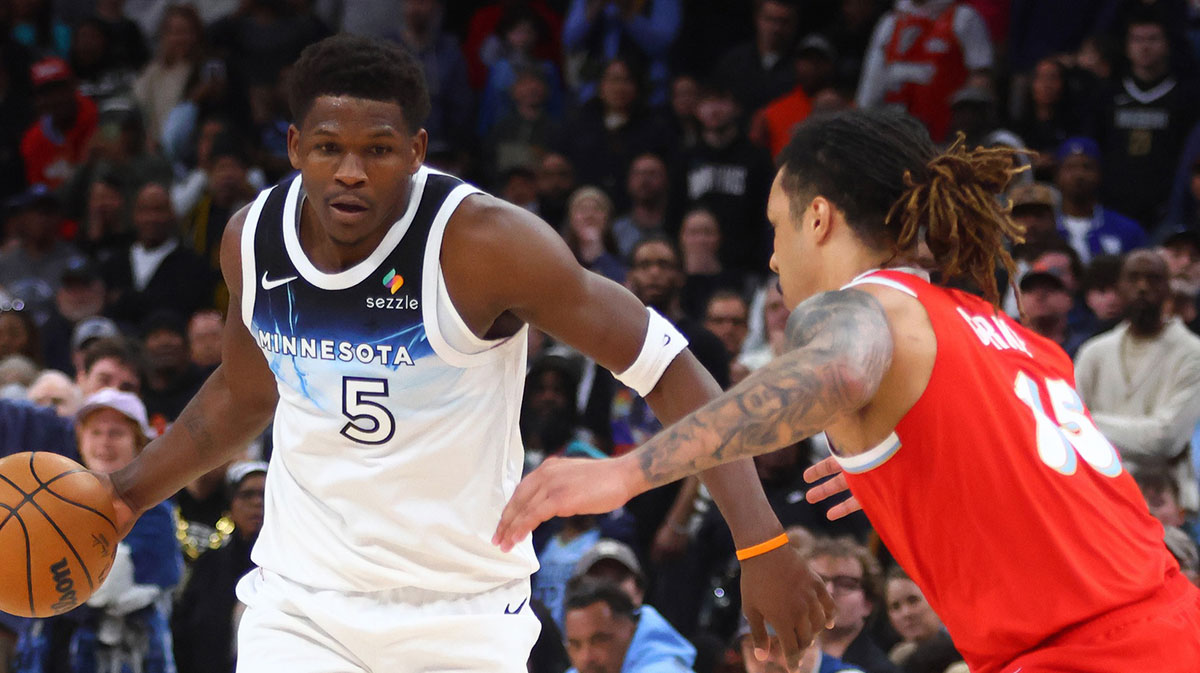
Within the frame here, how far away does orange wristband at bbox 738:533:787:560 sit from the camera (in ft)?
11.3

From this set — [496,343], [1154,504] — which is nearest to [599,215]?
[1154,504]

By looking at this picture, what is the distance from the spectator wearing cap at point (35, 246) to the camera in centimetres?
1073

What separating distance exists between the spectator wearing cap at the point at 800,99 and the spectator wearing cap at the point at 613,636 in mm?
5047

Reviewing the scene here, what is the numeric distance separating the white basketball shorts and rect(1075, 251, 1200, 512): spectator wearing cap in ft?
14.7

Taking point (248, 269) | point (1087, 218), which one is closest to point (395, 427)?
point (248, 269)

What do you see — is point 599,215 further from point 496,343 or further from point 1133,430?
point 496,343

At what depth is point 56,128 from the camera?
1207 cm

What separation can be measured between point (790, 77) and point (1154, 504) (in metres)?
4.88

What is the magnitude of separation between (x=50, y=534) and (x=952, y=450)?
226cm

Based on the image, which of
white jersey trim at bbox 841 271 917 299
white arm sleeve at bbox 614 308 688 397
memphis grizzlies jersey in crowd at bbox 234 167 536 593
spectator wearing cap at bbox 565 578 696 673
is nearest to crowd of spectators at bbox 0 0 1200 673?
spectator wearing cap at bbox 565 578 696 673

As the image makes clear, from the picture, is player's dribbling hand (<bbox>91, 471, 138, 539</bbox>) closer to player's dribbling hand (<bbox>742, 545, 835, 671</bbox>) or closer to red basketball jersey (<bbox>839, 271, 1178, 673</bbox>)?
player's dribbling hand (<bbox>742, 545, 835, 671</bbox>)

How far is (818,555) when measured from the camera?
6238 millimetres

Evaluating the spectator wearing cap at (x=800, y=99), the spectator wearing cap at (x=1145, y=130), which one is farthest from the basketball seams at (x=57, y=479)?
the spectator wearing cap at (x=1145, y=130)

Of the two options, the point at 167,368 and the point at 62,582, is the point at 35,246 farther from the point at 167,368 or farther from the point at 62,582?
the point at 62,582
